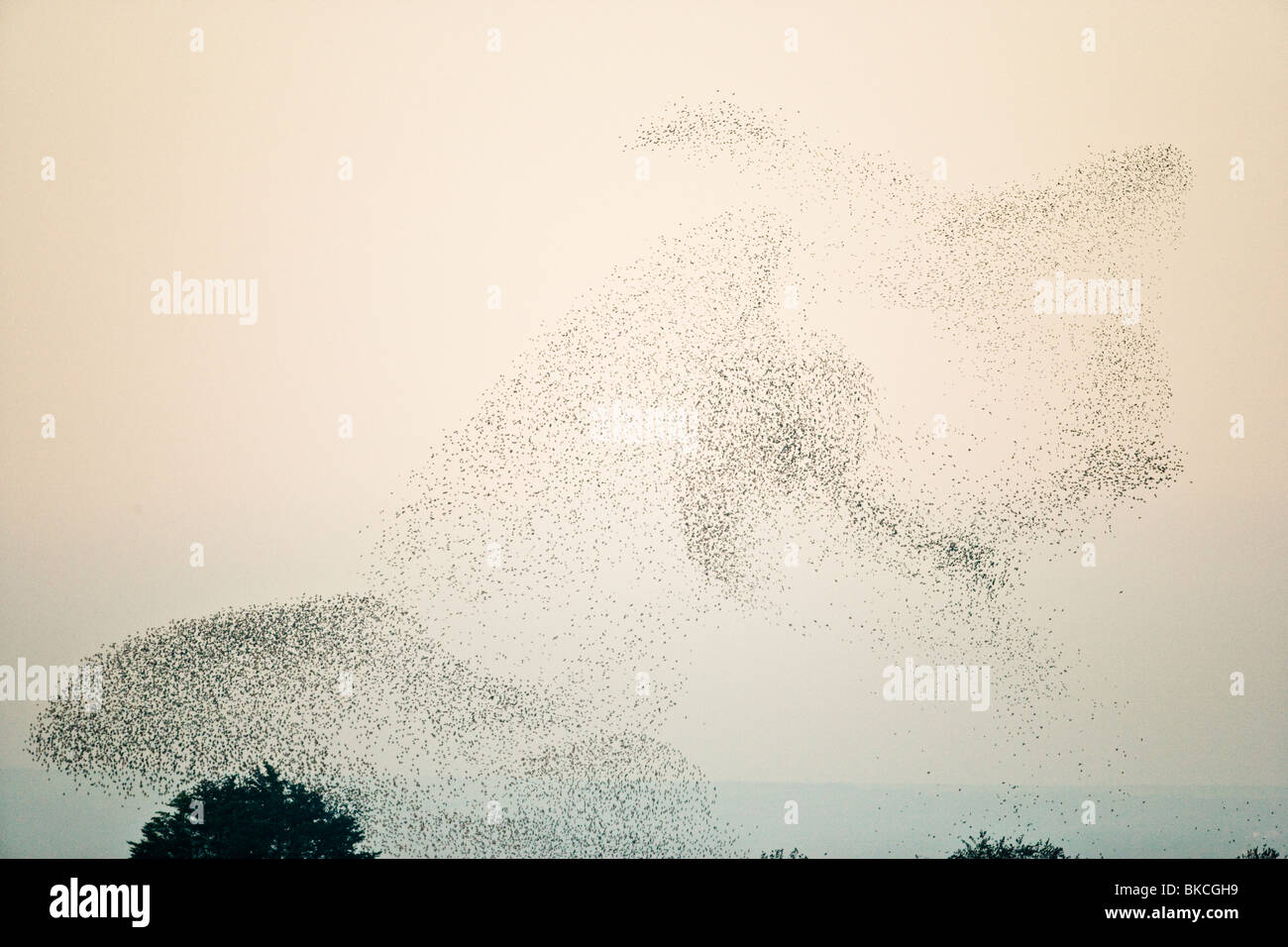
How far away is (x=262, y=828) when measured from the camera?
172 inches

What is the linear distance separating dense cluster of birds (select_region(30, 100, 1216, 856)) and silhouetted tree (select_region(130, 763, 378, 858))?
8 centimetres

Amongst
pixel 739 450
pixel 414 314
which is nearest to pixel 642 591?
pixel 739 450

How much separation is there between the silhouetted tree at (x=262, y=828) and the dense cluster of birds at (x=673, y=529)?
81 mm

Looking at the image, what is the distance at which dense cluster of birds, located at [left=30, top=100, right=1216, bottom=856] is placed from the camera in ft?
14.4

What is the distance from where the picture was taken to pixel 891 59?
4.50 meters

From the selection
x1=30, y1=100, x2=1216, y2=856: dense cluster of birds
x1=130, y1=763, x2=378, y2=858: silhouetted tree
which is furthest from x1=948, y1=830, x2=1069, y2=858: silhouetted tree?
x1=130, y1=763, x2=378, y2=858: silhouetted tree

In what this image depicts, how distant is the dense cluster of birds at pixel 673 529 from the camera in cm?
439

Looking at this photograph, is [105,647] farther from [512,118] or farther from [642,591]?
[512,118]

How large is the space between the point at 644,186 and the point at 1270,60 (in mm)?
2397

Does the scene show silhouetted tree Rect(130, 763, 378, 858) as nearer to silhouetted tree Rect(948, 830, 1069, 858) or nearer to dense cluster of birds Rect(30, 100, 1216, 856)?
dense cluster of birds Rect(30, 100, 1216, 856)

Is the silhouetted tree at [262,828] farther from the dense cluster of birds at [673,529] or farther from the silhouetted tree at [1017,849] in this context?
the silhouetted tree at [1017,849]

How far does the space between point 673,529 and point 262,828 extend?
6.16 feet

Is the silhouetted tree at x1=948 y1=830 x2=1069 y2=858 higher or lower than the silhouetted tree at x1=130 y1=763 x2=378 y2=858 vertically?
lower
